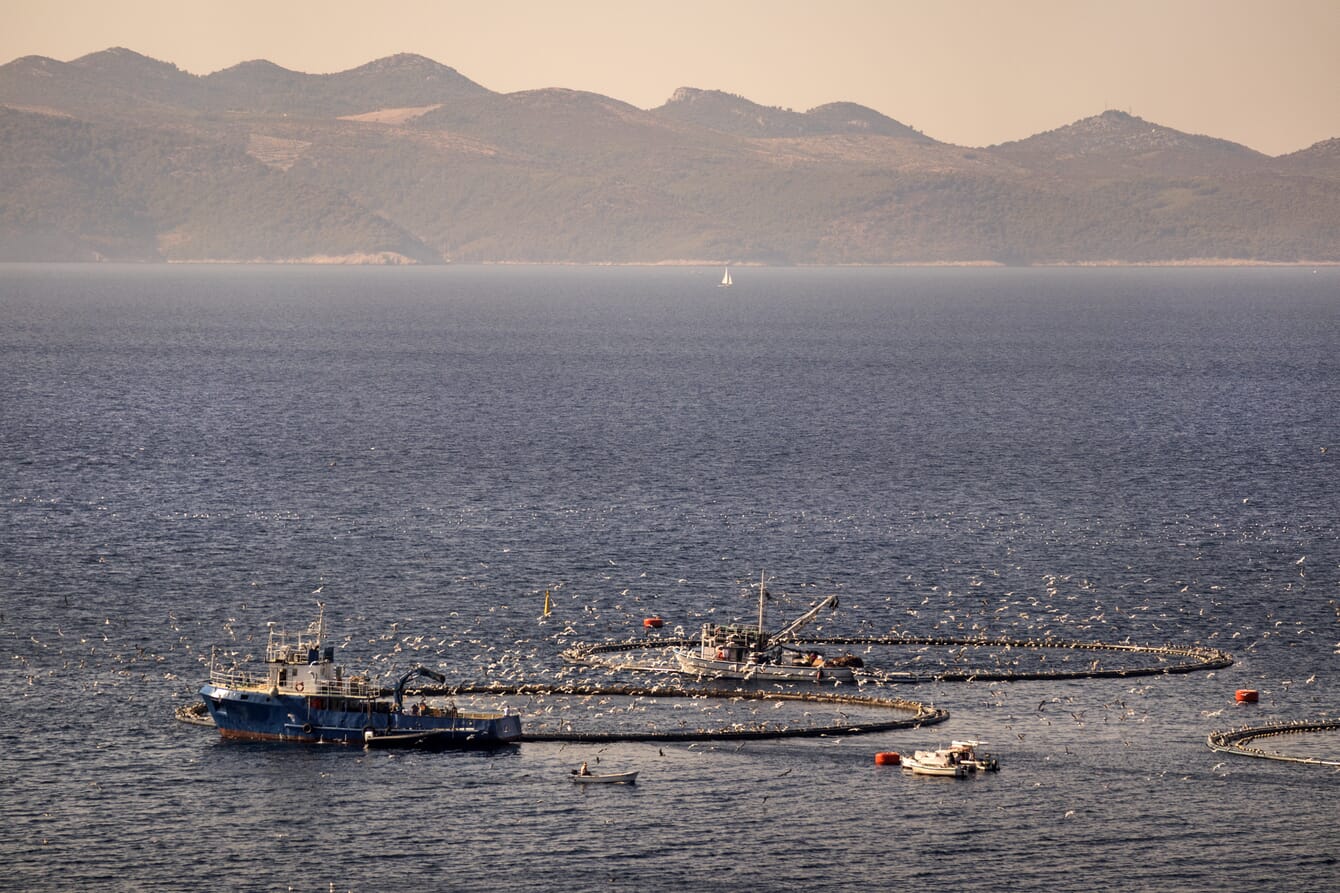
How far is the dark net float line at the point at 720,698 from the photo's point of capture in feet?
330

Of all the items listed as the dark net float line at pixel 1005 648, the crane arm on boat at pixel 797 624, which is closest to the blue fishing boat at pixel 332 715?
the dark net float line at pixel 1005 648

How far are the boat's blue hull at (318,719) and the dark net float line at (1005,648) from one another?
55.9ft

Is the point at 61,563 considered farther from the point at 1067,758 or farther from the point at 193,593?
the point at 1067,758

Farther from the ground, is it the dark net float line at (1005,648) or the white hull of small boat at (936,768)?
the dark net float line at (1005,648)

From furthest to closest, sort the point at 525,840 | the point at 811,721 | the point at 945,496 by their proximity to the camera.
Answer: the point at 945,496, the point at 811,721, the point at 525,840

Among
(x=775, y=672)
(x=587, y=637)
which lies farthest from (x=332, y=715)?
(x=775, y=672)

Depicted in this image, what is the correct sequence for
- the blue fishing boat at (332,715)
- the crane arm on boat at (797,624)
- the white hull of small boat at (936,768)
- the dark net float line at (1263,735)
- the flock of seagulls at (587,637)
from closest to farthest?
1. the white hull of small boat at (936,768)
2. the dark net float line at (1263,735)
3. the blue fishing boat at (332,715)
4. the flock of seagulls at (587,637)
5. the crane arm on boat at (797,624)

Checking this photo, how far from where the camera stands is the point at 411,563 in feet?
459

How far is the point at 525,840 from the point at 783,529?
73417mm

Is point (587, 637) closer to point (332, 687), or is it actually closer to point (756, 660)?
point (756, 660)

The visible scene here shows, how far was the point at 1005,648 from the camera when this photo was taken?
120 m

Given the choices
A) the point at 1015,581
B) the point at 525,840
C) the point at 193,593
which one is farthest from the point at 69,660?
the point at 1015,581

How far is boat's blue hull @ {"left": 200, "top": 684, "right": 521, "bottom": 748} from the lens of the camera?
99125 mm

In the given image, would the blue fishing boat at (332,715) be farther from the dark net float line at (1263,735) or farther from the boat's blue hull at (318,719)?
the dark net float line at (1263,735)
